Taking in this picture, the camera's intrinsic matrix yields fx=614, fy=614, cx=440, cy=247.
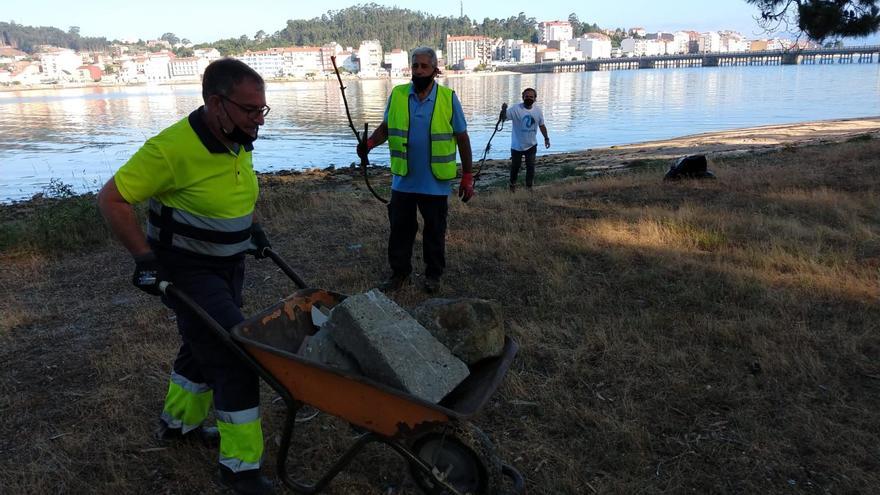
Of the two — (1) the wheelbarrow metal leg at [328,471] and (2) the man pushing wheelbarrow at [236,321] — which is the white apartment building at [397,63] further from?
(1) the wheelbarrow metal leg at [328,471]

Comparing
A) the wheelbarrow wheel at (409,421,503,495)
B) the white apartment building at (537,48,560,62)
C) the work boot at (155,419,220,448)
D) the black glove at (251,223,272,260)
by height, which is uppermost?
the white apartment building at (537,48,560,62)

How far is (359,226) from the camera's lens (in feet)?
23.6

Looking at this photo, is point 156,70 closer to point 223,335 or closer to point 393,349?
point 223,335

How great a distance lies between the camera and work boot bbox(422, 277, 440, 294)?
16.3ft

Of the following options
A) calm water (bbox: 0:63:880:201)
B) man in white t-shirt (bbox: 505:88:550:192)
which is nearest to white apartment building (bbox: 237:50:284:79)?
calm water (bbox: 0:63:880:201)

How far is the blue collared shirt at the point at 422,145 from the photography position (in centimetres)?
465

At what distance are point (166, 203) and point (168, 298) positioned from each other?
0.37m

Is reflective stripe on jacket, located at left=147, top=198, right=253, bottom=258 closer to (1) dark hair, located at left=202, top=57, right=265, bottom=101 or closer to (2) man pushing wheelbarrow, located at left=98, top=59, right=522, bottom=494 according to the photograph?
(2) man pushing wheelbarrow, located at left=98, top=59, right=522, bottom=494

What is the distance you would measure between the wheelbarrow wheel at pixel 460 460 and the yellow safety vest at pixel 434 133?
8.77ft

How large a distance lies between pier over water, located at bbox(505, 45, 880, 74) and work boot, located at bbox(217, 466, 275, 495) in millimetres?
153589

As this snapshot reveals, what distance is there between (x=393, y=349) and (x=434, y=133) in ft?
8.82

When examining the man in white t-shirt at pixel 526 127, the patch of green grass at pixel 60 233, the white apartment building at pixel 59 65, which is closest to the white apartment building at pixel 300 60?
the white apartment building at pixel 59 65

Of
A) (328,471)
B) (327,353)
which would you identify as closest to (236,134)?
(327,353)

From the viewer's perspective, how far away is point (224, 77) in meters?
2.23
